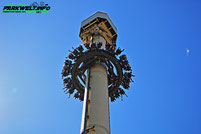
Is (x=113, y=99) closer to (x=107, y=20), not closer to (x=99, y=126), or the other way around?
(x=99, y=126)

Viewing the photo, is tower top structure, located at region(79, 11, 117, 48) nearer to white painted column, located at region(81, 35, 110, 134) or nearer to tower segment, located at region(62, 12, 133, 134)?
tower segment, located at region(62, 12, 133, 134)

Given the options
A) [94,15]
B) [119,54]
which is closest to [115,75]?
[119,54]

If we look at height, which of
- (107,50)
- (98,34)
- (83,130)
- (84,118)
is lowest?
(83,130)

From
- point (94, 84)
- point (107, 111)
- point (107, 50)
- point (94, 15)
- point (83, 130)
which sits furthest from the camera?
point (94, 15)

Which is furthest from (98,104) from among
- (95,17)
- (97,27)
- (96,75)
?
(95,17)

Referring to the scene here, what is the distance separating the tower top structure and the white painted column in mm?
7266

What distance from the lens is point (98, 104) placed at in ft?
64.8

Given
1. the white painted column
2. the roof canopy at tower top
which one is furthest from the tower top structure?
the white painted column

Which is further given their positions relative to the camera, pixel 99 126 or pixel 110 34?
pixel 110 34

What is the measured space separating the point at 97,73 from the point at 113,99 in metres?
5.06

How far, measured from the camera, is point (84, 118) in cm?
1875

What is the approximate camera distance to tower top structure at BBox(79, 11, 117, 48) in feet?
100

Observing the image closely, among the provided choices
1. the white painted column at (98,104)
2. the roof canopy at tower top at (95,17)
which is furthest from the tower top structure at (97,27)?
the white painted column at (98,104)

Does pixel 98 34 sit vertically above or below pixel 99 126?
above
